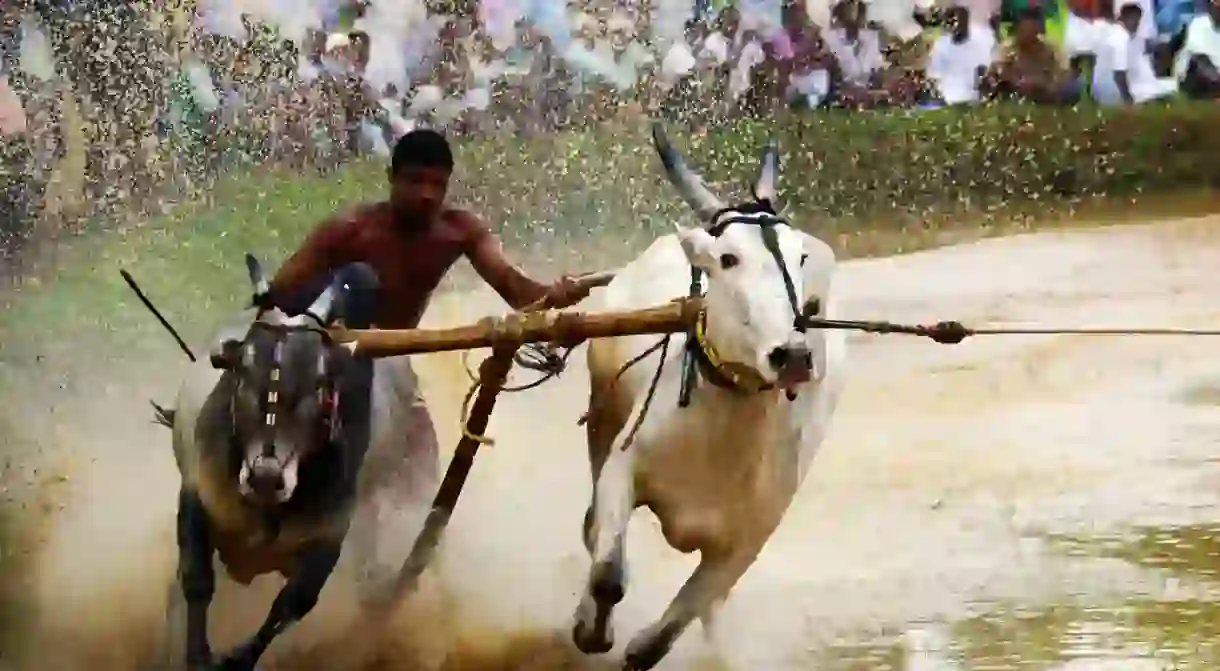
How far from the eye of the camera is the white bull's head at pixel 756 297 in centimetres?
255

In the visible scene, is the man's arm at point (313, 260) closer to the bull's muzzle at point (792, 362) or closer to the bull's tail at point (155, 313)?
the bull's tail at point (155, 313)

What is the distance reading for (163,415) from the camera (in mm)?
3189

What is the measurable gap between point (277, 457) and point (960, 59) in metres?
1.61

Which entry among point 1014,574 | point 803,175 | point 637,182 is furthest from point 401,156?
point 1014,574

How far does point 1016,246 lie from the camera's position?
3.31m

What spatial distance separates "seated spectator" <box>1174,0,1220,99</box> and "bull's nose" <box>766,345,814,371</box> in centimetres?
130

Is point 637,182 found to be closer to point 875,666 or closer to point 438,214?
point 438,214

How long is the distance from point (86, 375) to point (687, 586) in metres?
1.40

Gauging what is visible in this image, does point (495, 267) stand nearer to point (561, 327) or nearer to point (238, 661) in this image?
point (561, 327)

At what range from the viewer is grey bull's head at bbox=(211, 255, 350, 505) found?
9.13 feet

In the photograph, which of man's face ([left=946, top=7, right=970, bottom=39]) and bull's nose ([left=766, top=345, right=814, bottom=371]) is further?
man's face ([left=946, top=7, right=970, bottom=39])

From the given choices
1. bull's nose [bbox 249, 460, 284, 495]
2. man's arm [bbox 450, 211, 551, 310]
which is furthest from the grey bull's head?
man's arm [bbox 450, 211, 551, 310]

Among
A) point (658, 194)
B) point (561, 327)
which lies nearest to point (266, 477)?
point (561, 327)

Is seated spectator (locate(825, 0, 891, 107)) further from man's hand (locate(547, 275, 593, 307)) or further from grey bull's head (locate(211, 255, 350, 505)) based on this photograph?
grey bull's head (locate(211, 255, 350, 505))
